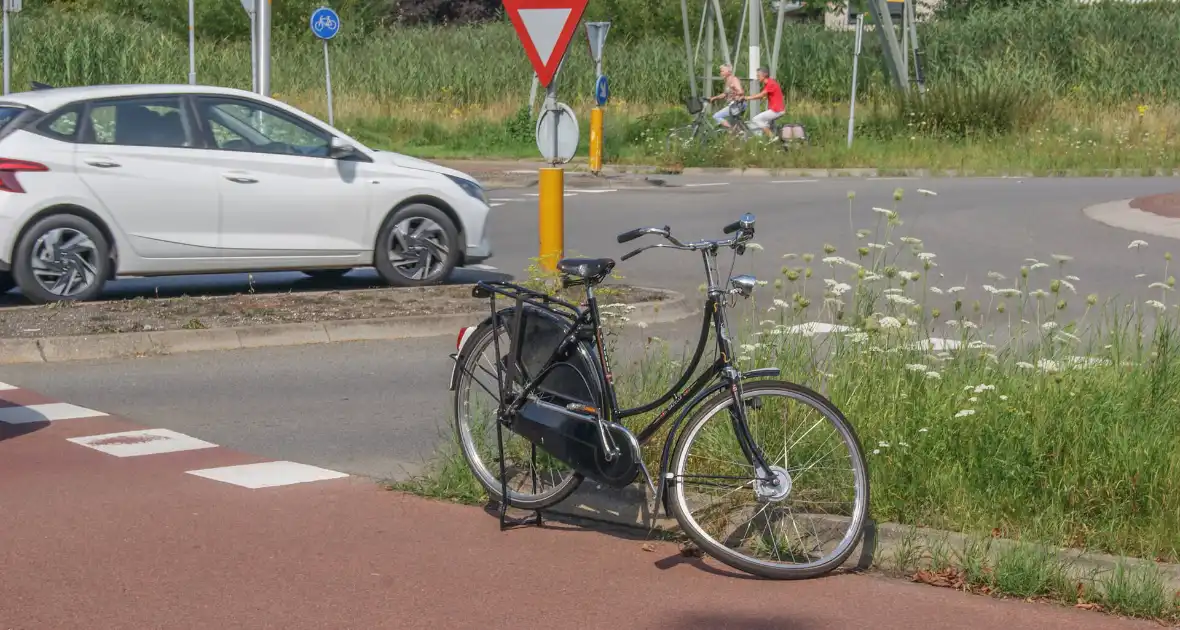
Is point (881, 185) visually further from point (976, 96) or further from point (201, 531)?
point (201, 531)

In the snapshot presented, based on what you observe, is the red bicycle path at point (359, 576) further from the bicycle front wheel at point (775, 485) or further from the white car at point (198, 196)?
the white car at point (198, 196)

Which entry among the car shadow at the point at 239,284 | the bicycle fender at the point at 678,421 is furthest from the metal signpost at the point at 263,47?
the bicycle fender at the point at 678,421

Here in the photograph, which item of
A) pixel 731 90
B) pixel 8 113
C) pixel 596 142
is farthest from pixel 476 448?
pixel 731 90

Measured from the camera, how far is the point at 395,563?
20.2ft

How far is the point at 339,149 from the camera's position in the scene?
1344 centimetres

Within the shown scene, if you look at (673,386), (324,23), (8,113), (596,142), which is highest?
(324,23)

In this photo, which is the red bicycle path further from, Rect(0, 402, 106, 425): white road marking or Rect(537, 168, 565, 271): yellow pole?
Rect(537, 168, 565, 271): yellow pole

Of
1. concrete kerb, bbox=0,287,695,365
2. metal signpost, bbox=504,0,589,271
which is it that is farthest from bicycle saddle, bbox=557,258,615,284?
concrete kerb, bbox=0,287,695,365

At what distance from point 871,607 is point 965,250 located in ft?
41.1

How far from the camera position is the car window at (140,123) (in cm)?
1290

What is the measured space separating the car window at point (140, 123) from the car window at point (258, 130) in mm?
212

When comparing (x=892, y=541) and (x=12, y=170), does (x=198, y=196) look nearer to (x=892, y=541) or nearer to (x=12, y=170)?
(x=12, y=170)

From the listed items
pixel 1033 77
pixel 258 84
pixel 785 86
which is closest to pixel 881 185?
pixel 258 84

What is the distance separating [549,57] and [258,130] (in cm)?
465
